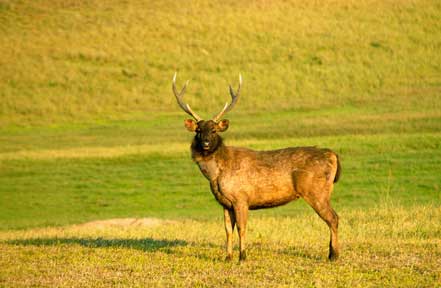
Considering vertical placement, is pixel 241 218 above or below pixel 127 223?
above

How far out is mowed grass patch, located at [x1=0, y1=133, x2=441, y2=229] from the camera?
2559 centimetres

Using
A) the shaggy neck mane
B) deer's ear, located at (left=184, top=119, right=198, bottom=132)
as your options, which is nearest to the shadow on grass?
the shaggy neck mane

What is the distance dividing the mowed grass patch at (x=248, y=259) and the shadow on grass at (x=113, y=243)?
15mm

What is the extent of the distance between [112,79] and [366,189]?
86.5 feet

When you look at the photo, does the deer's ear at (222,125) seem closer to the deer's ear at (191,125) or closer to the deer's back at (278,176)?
the deer's ear at (191,125)

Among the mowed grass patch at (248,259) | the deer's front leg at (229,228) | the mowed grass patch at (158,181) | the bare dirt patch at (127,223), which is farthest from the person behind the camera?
the mowed grass patch at (158,181)

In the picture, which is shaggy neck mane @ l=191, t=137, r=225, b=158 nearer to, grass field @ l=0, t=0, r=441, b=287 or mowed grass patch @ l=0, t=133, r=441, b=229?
grass field @ l=0, t=0, r=441, b=287

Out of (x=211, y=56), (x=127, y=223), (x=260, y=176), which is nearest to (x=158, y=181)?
(x=127, y=223)

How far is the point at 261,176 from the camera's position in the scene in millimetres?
12859

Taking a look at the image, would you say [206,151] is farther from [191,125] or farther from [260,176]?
[260,176]

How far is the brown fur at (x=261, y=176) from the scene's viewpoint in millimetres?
12664

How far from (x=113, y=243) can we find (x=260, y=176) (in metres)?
3.45

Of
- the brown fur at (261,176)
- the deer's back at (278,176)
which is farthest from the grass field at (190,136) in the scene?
the deer's back at (278,176)

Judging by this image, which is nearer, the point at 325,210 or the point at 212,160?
the point at 325,210
